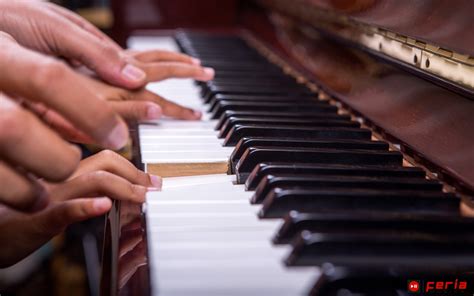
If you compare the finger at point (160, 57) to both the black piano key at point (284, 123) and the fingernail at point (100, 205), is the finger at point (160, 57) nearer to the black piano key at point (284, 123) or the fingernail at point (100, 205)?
→ the black piano key at point (284, 123)

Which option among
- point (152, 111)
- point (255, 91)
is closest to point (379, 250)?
point (152, 111)

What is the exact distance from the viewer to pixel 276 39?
6.88 ft

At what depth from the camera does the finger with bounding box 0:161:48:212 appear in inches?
28.5

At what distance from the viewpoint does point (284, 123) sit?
4.00 ft

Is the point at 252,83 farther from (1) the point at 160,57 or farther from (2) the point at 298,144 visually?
(2) the point at 298,144

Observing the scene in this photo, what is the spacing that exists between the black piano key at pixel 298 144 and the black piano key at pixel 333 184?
173 mm

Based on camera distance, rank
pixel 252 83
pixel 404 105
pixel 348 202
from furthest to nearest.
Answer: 1. pixel 252 83
2. pixel 404 105
3. pixel 348 202

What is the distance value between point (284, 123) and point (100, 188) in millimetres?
395

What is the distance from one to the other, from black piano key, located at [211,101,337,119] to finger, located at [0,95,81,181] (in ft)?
2.14

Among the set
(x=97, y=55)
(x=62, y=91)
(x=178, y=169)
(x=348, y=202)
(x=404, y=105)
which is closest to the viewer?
(x=62, y=91)

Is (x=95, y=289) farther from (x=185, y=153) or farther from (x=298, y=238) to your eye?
(x=298, y=238)

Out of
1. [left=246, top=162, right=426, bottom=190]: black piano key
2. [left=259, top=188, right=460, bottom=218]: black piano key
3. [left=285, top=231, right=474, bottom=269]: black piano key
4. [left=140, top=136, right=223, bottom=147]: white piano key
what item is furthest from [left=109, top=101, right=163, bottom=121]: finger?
[left=285, top=231, right=474, bottom=269]: black piano key

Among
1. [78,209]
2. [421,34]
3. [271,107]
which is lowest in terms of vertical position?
[78,209]

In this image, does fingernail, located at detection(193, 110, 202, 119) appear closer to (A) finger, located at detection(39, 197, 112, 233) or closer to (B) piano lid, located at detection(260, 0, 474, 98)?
(B) piano lid, located at detection(260, 0, 474, 98)
